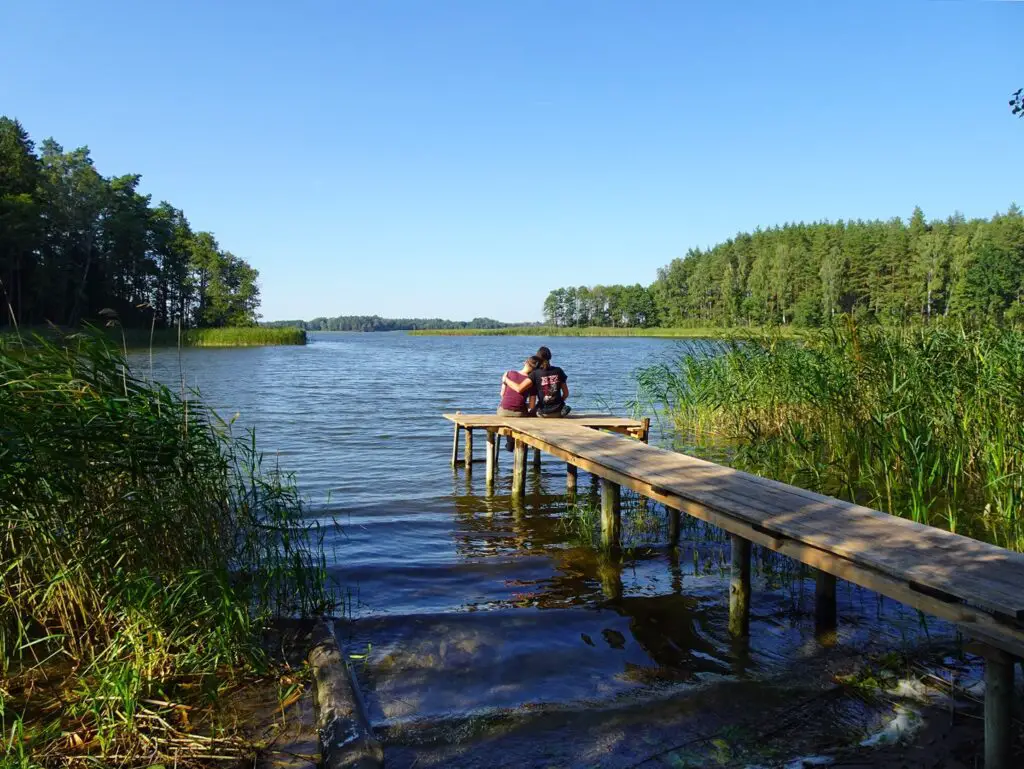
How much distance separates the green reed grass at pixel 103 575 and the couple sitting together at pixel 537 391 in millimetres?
6682

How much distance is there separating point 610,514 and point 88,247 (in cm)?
5905

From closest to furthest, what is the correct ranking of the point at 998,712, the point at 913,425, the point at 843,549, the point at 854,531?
1. the point at 998,712
2. the point at 843,549
3. the point at 854,531
4. the point at 913,425

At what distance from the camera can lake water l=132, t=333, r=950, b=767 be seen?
4.21m

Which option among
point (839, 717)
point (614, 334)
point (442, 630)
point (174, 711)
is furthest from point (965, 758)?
point (614, 334)

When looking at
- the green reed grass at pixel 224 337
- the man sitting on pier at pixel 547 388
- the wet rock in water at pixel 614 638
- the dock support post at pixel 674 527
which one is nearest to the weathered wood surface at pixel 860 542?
the dock support post at pixel 674 527

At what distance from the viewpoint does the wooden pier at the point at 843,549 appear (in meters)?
3.45

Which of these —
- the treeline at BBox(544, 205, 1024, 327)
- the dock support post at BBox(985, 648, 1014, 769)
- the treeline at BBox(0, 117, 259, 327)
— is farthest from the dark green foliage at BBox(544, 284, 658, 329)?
the dock support post at BBox(985, 648, 1014, 769)

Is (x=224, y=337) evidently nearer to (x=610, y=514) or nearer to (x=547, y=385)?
(x=547, y=385)

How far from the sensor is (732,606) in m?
5.81

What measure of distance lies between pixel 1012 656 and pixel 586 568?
443 cm

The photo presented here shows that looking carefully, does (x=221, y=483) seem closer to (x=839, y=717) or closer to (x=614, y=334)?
(x=839, y=717)

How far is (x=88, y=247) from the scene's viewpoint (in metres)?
55.8

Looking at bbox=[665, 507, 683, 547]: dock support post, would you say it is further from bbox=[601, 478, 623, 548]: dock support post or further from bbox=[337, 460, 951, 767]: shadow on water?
bbox=[601, 478, 623, 548]: dock support post

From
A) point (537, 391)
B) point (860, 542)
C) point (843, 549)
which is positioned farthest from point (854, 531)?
point (537, 391)
